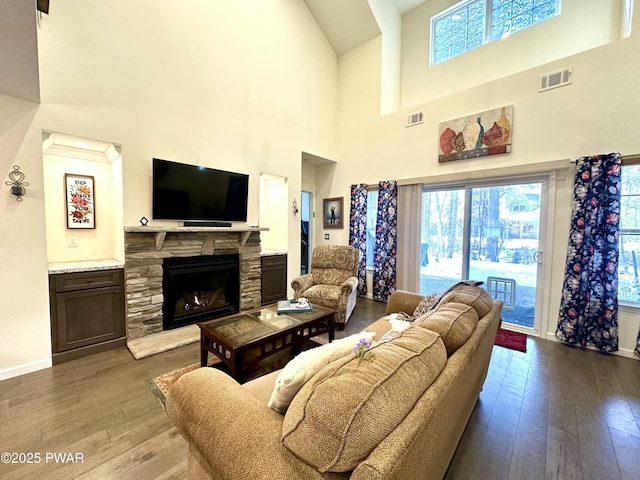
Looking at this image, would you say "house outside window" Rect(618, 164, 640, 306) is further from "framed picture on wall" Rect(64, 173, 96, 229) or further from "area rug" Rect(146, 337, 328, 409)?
"framed picture on wall" Rect(64, 173, 96, 229)

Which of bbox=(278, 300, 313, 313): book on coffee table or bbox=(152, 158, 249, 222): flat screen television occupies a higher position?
bbox=(152, 158, 249, 222): flat screen television

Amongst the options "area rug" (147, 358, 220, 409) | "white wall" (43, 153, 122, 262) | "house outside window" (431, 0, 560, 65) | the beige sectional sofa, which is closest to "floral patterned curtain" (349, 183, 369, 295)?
"house outside window" (431, 0, 560, 65)

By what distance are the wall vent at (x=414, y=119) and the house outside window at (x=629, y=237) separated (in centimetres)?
254

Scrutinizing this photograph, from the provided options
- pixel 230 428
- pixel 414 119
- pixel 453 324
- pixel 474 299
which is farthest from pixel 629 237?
pixel 230 428

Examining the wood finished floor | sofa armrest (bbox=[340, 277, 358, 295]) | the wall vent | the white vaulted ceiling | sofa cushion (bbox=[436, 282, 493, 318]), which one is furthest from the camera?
the white vaulted ceiling

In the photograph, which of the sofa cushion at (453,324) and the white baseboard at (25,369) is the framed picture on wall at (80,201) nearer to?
the white baseboard at (25,369)

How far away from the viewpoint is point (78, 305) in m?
2.65

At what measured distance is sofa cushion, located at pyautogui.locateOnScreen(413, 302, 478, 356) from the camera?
4.12ft

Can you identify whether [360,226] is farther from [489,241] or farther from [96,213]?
[96,213]

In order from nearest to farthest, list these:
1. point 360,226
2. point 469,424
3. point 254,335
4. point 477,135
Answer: point 469,424 < point 254,335 < point 477,135 < point 360,226

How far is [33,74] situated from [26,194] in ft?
3.31

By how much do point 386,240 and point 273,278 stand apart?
6.83 feet

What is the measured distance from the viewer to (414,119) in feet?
14.6

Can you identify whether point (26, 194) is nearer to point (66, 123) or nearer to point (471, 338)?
point (66, 123)
